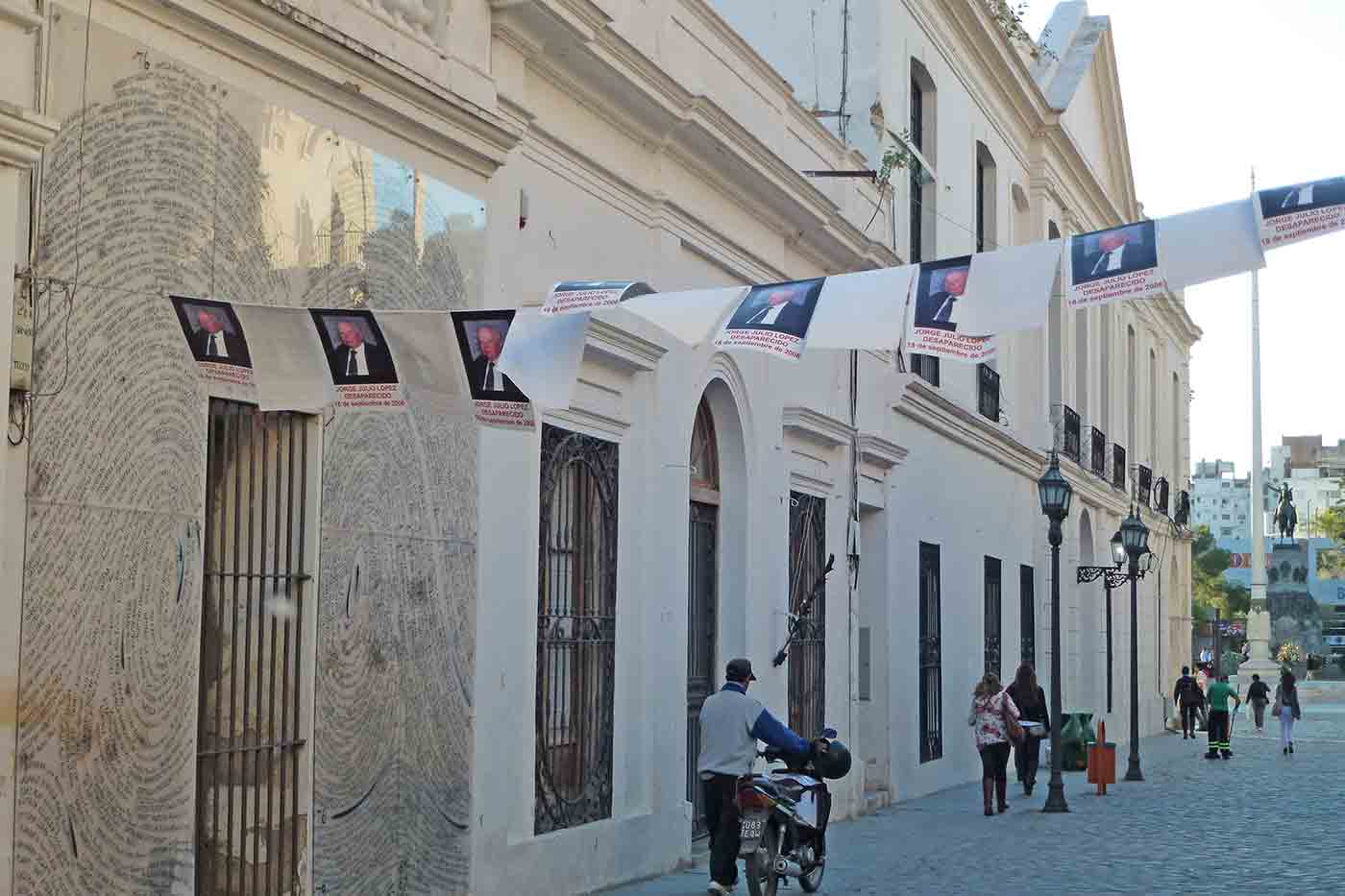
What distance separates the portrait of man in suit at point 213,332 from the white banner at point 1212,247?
402cm

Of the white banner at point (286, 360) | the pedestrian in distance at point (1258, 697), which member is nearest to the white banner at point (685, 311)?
the white banner at point (286, 360)

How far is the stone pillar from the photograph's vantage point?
701 centimetres

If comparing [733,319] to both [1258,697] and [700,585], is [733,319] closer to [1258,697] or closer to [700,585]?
[700,585]

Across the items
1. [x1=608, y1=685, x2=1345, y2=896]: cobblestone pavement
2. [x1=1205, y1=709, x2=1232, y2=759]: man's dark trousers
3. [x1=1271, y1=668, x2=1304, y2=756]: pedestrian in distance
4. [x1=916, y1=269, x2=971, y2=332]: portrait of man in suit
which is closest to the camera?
[x1=916, y1=269, x2=971, y2=332]: portrait of man in suit

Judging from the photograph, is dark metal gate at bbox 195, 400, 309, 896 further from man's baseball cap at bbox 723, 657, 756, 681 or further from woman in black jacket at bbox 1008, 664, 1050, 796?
woman in black jacket at bbox 1008, 664, 1050, 796

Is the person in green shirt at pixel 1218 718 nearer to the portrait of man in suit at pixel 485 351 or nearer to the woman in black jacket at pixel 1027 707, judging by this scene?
the woman in black jacket at pixel 1027 707

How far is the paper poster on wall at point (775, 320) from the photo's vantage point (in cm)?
822

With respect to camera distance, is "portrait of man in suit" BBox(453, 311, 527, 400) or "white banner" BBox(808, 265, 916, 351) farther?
"portrait of man in suit" BBox(453, 311, 527, 400)

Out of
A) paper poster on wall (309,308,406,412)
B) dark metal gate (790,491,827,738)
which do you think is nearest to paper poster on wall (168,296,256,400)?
paper poster on wall (309,308,406,412)

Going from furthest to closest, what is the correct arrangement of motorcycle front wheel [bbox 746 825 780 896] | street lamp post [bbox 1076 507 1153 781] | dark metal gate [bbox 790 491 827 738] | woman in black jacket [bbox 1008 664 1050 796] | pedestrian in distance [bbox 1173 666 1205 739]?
1. pedestrian in distance [bbox 1173 666 1205 739]
2. street lamp post [bbox 1076 507 1153 781]
3. woman in black jacket [bbox 1008 664 1050 796]
4. dark metal gate [bbox 790 491 827 738]
5. motorcycle front wheel [bbox 746 825 780 896]

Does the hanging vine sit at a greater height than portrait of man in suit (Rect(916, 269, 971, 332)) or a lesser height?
greater

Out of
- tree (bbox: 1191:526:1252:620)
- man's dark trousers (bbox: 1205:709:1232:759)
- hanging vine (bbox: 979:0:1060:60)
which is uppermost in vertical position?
hanging vine (bbox: 979:0:1060:60)

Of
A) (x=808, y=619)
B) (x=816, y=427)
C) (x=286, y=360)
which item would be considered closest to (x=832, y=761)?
(x=286, y=360)

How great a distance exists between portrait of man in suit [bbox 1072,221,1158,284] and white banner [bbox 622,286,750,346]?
1564 mm
